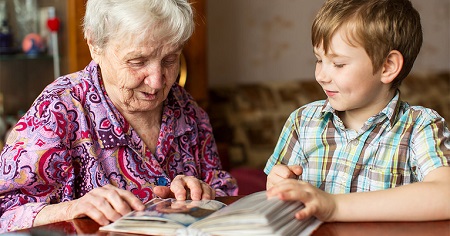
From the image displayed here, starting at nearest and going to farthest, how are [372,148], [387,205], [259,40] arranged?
[387,205]
[372,148]
[259,40]

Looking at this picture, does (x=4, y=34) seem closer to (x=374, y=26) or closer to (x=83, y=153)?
(x=83, y=153)

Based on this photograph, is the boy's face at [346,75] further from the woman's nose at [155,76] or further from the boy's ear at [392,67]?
the woman's nose at [155,76]

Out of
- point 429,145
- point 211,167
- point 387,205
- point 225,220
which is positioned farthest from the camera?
point 211,167

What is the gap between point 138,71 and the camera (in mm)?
1661

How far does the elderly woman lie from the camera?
158 centimetres

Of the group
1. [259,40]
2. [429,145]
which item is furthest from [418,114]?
[259,40]

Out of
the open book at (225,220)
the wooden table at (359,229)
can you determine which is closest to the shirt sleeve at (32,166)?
the wooden table at (359,229)

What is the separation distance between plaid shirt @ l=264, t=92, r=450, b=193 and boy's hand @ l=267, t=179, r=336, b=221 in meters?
0.25

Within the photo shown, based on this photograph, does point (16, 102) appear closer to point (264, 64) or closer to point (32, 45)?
point (32, 45)

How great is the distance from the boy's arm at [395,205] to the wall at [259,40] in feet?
9.66

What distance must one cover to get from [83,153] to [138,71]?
234 mm

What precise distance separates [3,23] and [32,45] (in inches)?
6.3

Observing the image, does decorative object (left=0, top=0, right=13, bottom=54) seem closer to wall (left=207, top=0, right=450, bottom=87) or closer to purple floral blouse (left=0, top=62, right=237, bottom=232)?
wall (left=207, top=0, right=450, bottom=87)

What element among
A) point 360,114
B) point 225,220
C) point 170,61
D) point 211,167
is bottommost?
point 211,167
